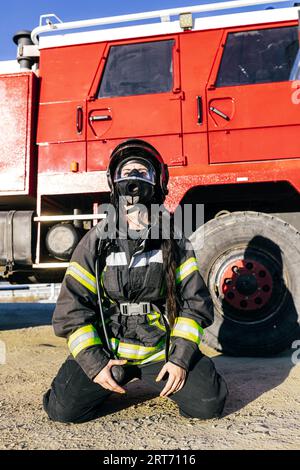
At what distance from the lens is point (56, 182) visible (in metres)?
3.84

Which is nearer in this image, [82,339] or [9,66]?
[82,339]

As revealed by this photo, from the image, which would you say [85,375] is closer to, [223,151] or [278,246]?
[278,246]

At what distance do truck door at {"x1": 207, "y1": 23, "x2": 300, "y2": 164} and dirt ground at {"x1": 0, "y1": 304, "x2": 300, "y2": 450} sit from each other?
1.77m

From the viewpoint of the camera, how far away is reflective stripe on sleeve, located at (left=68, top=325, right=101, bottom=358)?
1.90m

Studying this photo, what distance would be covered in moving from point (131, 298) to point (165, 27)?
2.83 m

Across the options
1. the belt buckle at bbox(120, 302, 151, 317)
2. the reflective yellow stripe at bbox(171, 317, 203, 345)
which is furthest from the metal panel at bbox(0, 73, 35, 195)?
the reflective yellow stripe at bbox(171, 317, 203, 345)

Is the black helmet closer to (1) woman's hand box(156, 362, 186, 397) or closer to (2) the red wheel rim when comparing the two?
(1) woman's hand box(156, 362, 186, 397)

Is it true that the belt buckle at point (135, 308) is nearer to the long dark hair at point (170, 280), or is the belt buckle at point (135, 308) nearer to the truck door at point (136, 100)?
the long dark hair at point (170, 280)

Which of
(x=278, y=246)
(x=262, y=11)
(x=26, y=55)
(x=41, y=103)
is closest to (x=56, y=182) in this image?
(x=41, y=103)

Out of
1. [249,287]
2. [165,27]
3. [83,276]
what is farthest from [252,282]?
[165,27]

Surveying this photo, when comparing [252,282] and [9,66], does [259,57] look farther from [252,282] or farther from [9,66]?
[9,66]

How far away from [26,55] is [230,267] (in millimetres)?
2923

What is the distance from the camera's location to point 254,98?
3.54 m

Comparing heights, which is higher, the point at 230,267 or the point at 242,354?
the point at 230,267
